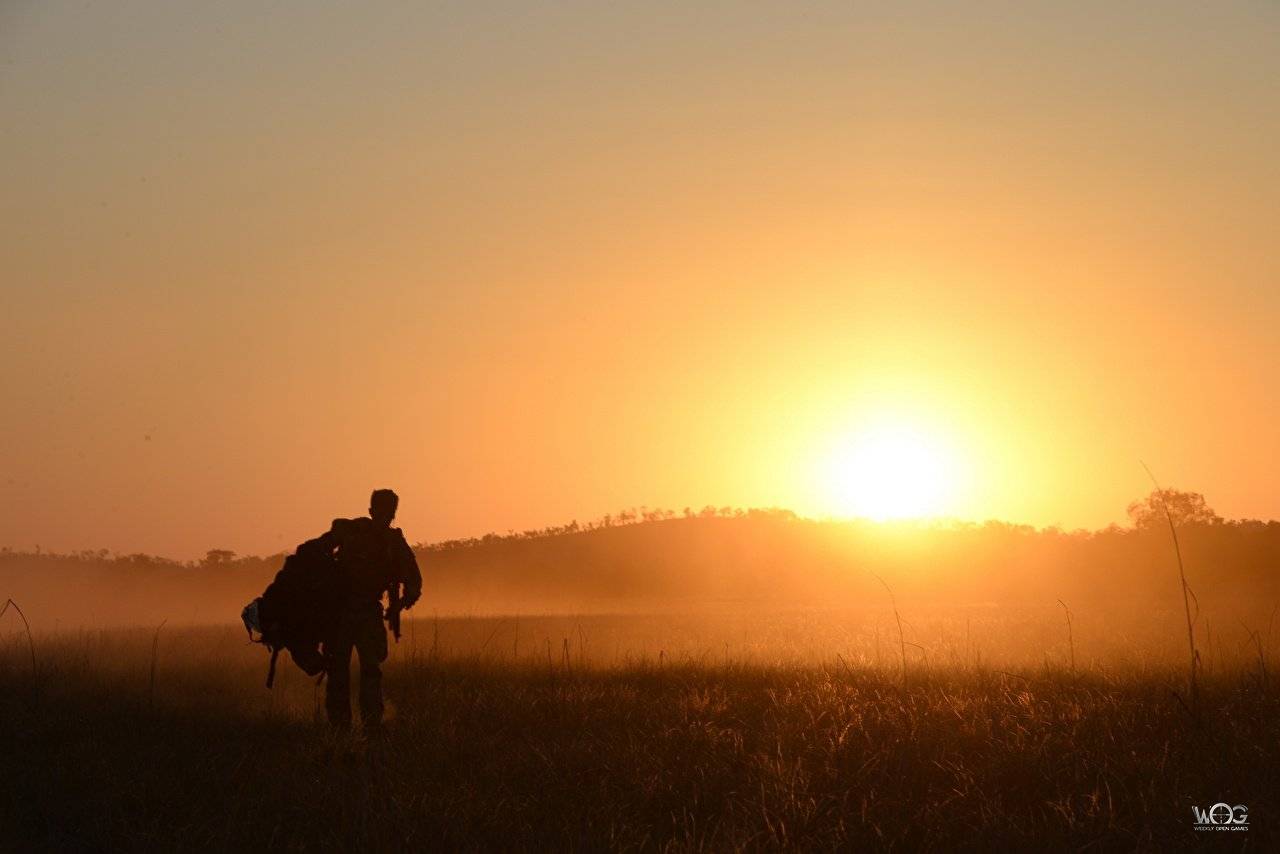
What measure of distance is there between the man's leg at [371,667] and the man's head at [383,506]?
3.07 feet

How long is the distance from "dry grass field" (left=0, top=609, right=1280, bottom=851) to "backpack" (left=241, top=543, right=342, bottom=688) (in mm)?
699

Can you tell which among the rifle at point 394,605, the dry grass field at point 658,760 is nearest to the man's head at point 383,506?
the rifle at point 394,605

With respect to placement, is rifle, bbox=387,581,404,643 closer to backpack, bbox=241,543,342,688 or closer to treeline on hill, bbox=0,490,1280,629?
backpack, bbox=241,543,342,688

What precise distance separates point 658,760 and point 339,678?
3.92 meters

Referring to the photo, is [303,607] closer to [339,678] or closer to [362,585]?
[362,585]

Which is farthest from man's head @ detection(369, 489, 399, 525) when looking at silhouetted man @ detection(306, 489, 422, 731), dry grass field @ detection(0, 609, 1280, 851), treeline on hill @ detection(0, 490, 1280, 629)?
treeline on hill @ detection(0, 490, 1280, 629)

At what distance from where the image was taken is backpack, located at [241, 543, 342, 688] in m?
9.78

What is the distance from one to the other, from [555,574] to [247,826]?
5863 centimetres

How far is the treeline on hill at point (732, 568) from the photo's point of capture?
40.8 metres

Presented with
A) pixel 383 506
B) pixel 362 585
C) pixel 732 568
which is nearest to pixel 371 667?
pixel 362 585

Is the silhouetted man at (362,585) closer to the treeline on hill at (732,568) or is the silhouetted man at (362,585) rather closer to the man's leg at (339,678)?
the man's leg at (339,678)

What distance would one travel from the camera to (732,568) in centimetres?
6488

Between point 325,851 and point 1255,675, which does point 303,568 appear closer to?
point 325,851

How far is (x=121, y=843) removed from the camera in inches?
229
